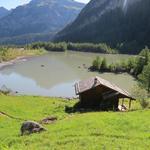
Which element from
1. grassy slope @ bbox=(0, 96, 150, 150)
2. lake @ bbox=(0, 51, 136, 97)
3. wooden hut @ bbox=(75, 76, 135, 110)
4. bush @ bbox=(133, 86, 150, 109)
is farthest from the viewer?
lake @ bbox=(0, 51, 136, 97)

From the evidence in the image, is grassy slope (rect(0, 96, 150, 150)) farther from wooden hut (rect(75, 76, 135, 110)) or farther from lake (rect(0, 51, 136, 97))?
lake (rect(0, 51, 136, 97))

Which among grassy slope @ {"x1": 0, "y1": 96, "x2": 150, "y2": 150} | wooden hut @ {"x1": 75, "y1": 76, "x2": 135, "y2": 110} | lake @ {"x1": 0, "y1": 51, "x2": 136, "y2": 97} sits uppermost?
grassy slope @ {"x1": 0, "y1": 96, "x2": 150, "y2": 150}

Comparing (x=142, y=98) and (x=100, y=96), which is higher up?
(x=142, y=98)

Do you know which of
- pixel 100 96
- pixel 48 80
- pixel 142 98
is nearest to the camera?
pixel 142 98

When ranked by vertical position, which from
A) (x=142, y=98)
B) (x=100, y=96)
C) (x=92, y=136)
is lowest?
(x=100, y=96)

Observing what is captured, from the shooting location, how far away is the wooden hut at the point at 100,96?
54.3 m

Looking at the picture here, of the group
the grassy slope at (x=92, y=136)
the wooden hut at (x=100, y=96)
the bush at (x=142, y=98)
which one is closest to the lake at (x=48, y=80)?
the wooden hut at (x=100, y=96)

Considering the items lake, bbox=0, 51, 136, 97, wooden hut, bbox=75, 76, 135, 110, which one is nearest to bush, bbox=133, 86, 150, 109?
wooden hut, bbox=75, 76, 135, 110

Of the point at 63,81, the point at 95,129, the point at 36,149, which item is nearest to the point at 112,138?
the point at 95,129

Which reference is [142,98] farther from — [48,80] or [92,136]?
[48,80]

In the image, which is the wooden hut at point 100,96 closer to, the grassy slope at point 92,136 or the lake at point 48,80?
the grassy slope at point 92,136

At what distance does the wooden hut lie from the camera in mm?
54312

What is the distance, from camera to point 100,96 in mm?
55344

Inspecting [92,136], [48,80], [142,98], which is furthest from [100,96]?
[48,80]
